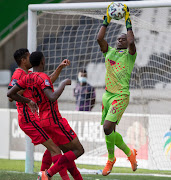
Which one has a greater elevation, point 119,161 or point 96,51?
point 96,51

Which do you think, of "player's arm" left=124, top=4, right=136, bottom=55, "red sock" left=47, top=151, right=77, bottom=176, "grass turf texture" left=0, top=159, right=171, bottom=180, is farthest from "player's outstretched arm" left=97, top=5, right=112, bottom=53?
"grass turf texture" left=0, top=159, right=171, bottom=180

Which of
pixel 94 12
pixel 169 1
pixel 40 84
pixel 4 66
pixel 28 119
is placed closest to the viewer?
pixel 40 84

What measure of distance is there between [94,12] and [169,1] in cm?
147

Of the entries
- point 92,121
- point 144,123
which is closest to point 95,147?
point 92,121

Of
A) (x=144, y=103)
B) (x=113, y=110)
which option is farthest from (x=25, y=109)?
(x=144, y=103)

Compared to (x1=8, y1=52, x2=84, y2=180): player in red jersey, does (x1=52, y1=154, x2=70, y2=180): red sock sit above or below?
below

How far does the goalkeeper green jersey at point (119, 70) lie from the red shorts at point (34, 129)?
117 cm

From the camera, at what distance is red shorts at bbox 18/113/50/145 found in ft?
19.4

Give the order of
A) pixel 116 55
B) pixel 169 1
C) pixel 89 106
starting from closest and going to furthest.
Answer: pixel 116 55
pixel 169 1
pixel 89 106

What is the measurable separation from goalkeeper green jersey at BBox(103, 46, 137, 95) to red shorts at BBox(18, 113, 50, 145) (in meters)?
1.17

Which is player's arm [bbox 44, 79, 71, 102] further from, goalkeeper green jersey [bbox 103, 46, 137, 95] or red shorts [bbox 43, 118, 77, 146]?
goalkeeper green jersey [bbox 103, 46, 137, 95]

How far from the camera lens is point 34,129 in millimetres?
5941

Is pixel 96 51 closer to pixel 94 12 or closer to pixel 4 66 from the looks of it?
pixel 94 12

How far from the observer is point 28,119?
5984 mm
